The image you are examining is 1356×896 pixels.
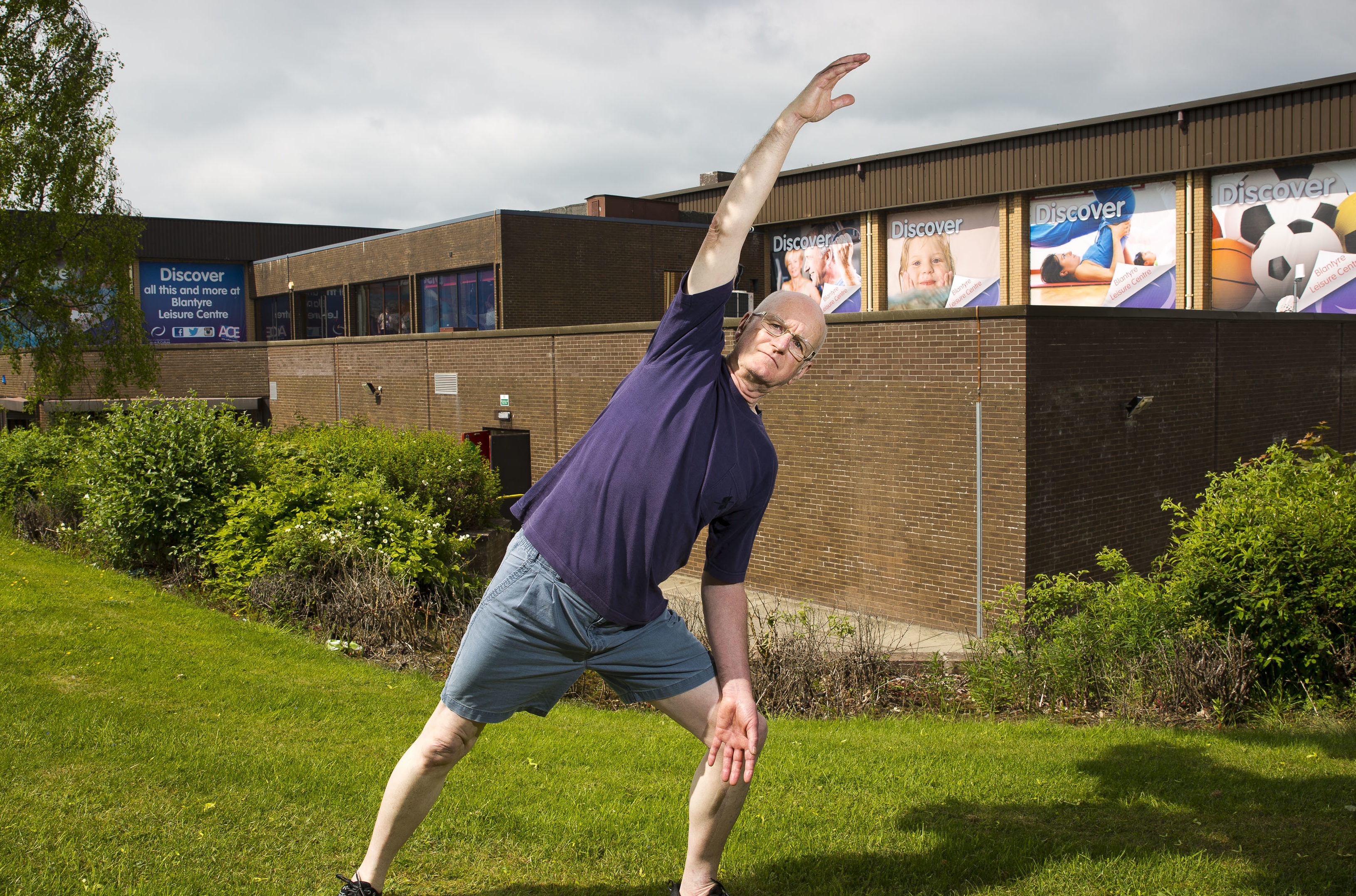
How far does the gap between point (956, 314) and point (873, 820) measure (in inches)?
319

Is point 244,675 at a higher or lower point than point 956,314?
lower

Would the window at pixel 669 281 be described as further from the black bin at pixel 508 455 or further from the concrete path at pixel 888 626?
the concrete path at pixel 888 626

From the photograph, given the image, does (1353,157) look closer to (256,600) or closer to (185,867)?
(256,600)

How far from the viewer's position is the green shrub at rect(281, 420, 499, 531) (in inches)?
479

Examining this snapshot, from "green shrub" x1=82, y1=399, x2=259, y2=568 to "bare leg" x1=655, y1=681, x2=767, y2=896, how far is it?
8.40m

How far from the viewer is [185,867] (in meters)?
3.35

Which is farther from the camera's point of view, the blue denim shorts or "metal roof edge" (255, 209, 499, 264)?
"metal roof edge" (255, 209, 499, 264)

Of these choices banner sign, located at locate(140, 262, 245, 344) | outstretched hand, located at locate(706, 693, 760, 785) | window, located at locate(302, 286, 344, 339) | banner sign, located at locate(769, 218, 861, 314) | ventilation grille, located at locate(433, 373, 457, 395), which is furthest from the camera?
banner sign, located at locate(140, 262, 245, 344)

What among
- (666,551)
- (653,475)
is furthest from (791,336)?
(666,551)

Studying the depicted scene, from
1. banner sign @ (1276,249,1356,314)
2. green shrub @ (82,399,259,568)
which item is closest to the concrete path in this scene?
green shrub @ (82,399,259,568)

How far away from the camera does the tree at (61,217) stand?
16234 millimetres

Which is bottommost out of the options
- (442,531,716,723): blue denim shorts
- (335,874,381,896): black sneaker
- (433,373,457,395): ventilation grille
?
(335,874,381,896): black sneaker

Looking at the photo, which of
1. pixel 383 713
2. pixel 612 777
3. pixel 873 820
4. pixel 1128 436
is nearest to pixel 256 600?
pixel 383 713

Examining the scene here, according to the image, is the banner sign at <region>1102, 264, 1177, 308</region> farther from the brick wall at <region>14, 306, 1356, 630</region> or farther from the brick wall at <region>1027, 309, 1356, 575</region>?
the brick wall at <region>1027, 309, 1356, 575</region>
